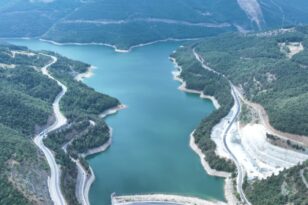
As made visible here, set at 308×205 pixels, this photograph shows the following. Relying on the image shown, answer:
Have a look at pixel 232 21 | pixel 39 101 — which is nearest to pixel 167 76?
pixel 39 101

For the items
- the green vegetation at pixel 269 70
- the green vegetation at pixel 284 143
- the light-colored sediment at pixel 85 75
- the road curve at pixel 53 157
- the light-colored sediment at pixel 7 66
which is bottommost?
the road curve at pixel 53 157

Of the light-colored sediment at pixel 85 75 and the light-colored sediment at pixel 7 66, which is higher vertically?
the light-colored sediment at pixel 85 75

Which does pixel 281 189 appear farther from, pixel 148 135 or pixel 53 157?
pixel 53 157

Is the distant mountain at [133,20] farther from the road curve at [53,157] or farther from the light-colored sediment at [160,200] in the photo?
the light-colored sediment at [160,200]

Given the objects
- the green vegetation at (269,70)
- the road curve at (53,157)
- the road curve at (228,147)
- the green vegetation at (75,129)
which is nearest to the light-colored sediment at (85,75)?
the green vegetation at (75,129)

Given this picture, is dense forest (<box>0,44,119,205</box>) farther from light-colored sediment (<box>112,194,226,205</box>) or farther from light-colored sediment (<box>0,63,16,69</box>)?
light-colored sediment (<box>112,194,226,205</box>)

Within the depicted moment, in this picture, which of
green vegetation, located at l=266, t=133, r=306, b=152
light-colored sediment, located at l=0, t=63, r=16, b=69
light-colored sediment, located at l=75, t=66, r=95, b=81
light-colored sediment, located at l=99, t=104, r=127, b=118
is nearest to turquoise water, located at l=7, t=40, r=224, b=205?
light-colored sediment, located at l=99, t=104, r=127, b=118

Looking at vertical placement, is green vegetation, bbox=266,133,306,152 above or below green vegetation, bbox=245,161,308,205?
above
